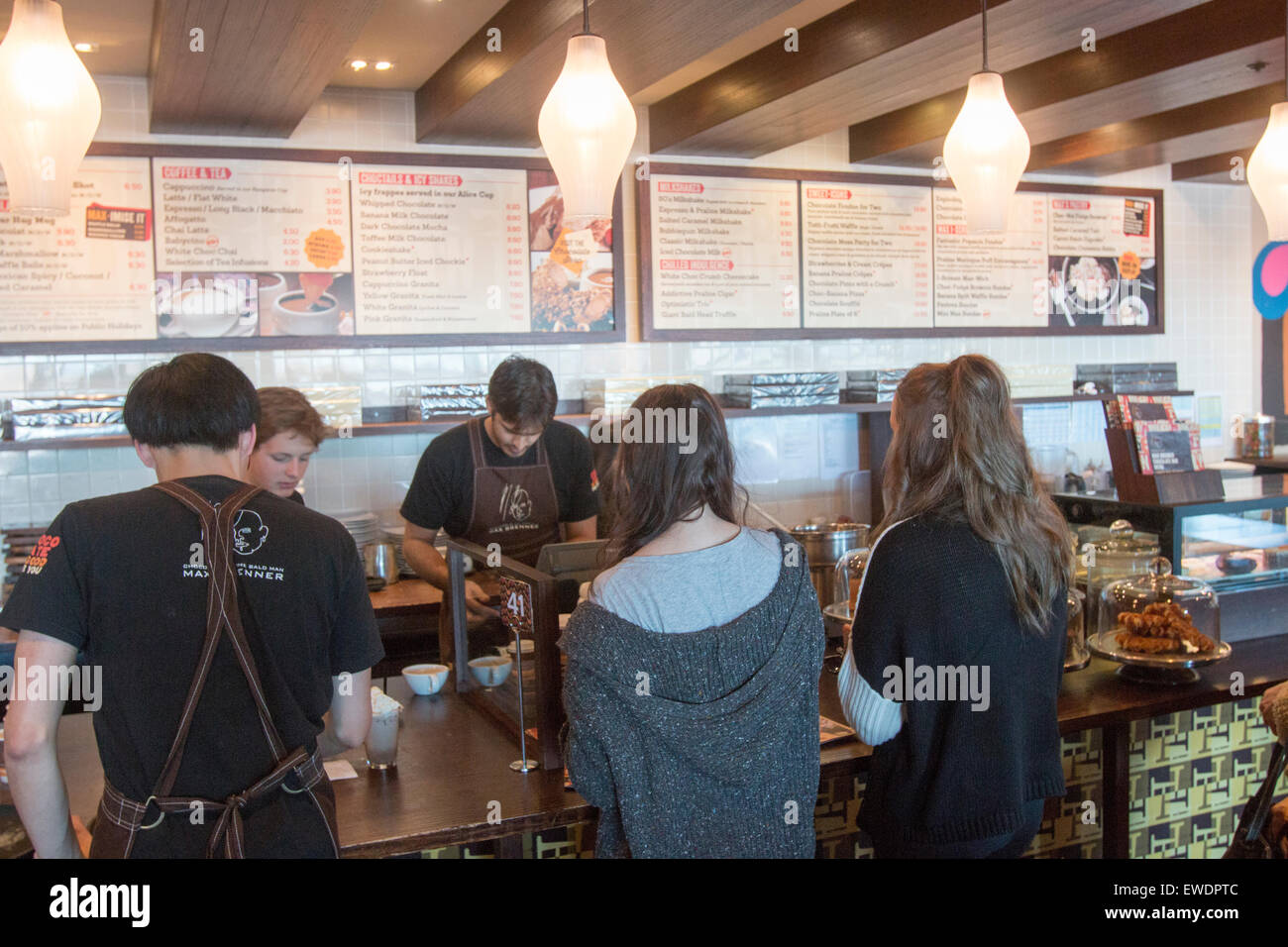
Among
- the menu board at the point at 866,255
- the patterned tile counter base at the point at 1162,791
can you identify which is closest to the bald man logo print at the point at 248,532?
the patterned tile counter base at the point at 1162,791

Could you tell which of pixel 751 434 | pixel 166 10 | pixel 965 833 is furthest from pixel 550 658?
pixel 751 434

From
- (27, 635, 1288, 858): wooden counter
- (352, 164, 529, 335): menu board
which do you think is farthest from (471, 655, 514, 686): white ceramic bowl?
(352, 164, 529, 335): menu board

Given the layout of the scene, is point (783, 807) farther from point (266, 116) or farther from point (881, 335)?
point (881, 335)

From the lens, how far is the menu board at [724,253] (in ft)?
15.9

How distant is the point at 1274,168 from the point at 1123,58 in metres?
0.94

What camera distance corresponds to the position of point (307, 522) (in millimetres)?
1770

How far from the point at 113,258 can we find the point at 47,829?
286cm

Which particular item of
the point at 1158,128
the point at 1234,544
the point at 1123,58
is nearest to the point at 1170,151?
the point at 1158,128

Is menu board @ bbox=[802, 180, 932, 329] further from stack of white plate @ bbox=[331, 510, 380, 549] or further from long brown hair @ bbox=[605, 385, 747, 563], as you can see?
long brown hair @ bbox=[605, 385, 747, 563]

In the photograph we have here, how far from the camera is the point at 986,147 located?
302 cm

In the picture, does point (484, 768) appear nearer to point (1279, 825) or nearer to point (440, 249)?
point (1279, 825)

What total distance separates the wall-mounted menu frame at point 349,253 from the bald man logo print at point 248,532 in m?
2.67

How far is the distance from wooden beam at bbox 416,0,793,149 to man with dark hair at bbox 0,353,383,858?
1757mm

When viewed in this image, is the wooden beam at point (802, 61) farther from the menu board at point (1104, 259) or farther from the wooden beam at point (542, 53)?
the menu board at point (1104, 259)
